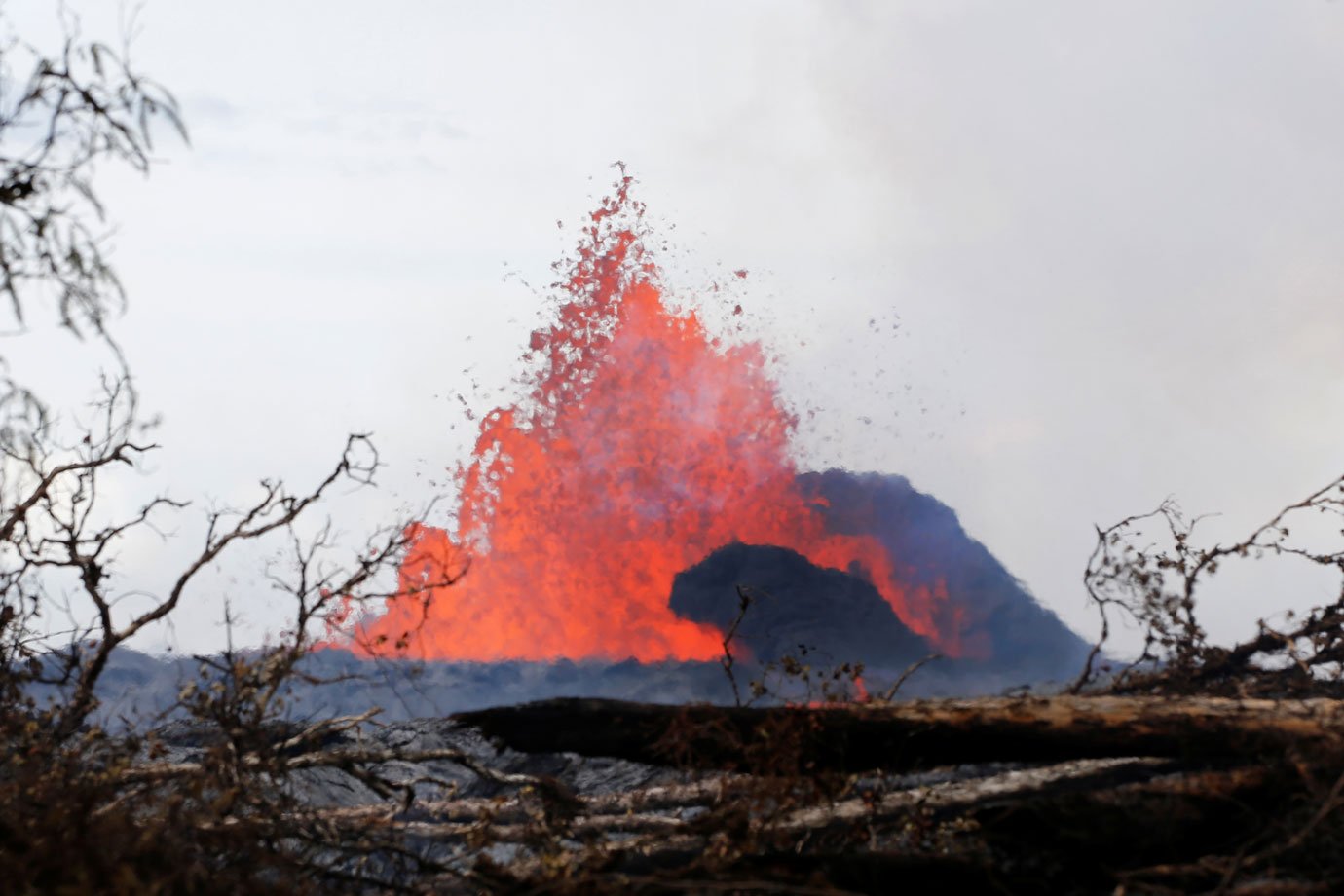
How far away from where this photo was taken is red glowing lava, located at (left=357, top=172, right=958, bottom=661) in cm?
2331

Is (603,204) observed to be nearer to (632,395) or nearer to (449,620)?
(632,395)

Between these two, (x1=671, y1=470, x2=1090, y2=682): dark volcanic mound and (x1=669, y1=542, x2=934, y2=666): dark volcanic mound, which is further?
(x1=671, y1=470, x2=1090, y2=682): dark volcanic mound

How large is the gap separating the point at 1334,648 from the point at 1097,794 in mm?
4534

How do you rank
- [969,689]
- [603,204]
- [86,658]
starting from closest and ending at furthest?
[86,658] → [969,689] → [603,204]

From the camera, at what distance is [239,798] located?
249 inches

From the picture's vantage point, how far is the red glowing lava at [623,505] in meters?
23.3

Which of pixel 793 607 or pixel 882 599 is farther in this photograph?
pixel 882 599

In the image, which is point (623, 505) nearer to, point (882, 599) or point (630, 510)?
point (630, 510)

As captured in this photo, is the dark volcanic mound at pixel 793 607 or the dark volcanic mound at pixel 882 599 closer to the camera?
the dark volcanic mound at pixel 793 607

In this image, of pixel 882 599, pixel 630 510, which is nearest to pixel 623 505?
pixel 630 510

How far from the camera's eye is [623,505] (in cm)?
2414

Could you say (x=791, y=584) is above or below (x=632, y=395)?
below

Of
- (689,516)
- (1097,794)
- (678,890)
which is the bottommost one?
(678,890)

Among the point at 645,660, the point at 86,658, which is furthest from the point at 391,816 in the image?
the point at 645,660
